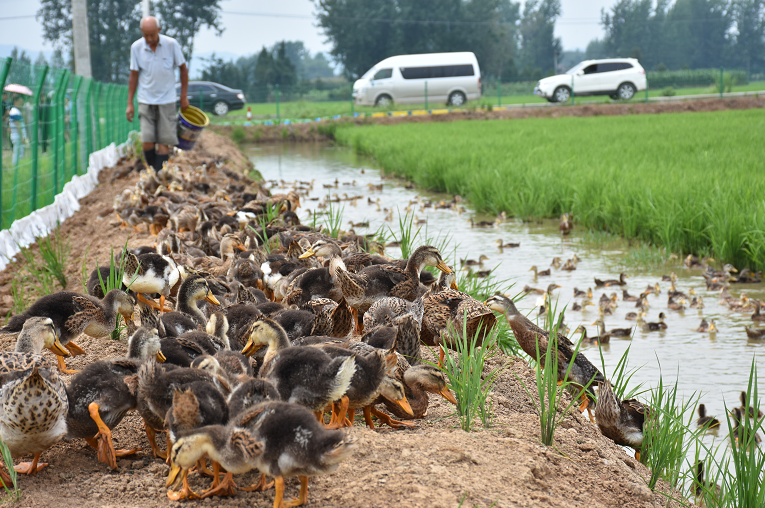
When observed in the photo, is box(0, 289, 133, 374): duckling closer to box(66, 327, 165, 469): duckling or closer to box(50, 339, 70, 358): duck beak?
box(50, 339, 70, 358): duck beak

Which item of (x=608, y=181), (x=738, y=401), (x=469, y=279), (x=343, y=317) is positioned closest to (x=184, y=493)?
(x=343, y=317)

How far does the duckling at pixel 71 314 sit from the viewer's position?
3.74 meters

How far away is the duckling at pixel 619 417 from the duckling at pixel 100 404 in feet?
7.04

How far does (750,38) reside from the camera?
9125cm

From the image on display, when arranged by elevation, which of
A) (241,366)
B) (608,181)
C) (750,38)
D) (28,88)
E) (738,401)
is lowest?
(738,401)

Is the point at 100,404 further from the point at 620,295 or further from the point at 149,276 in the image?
the point at 620,295

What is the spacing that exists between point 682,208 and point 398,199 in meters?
5.92

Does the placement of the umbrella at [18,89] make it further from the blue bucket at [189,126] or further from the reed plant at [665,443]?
the reed plant at [665,443]

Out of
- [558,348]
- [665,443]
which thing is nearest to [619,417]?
[665,443]

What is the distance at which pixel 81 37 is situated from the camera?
50.3ft

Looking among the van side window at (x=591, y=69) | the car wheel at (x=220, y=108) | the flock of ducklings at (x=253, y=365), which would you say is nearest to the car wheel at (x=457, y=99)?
the van side window at (x=591, y=69)

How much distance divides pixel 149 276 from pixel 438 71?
34.4m

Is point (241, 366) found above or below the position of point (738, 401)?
above

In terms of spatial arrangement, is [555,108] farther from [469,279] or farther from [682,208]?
[469,279]
